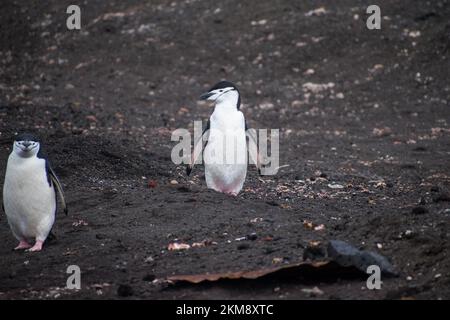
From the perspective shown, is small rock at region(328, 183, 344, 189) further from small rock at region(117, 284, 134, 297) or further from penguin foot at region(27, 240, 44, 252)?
small rock at region(117, 284, 134, 297)

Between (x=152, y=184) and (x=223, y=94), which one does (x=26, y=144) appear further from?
(x=223, y=94)

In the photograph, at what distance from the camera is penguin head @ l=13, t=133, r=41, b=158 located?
22.1ft

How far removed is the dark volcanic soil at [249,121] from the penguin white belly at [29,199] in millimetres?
222

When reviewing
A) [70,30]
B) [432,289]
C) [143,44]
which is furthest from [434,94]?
[432,289]

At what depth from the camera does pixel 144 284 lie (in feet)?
18.2

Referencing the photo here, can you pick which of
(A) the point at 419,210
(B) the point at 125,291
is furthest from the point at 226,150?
(B) the point at 125,291

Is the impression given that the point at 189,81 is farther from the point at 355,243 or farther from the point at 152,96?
the point at 355,243

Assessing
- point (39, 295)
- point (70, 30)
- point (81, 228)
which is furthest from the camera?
point (70, 30)

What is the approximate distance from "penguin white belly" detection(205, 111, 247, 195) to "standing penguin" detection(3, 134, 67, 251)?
1.84 meters

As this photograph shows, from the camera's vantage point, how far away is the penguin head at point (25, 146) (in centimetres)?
674

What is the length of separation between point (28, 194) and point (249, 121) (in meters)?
6.61

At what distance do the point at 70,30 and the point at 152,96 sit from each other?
4005 mm

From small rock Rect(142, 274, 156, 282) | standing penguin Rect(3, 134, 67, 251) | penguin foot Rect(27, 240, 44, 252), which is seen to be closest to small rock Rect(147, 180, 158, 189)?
standing penguin Rect(3, 134, 67, 251)
